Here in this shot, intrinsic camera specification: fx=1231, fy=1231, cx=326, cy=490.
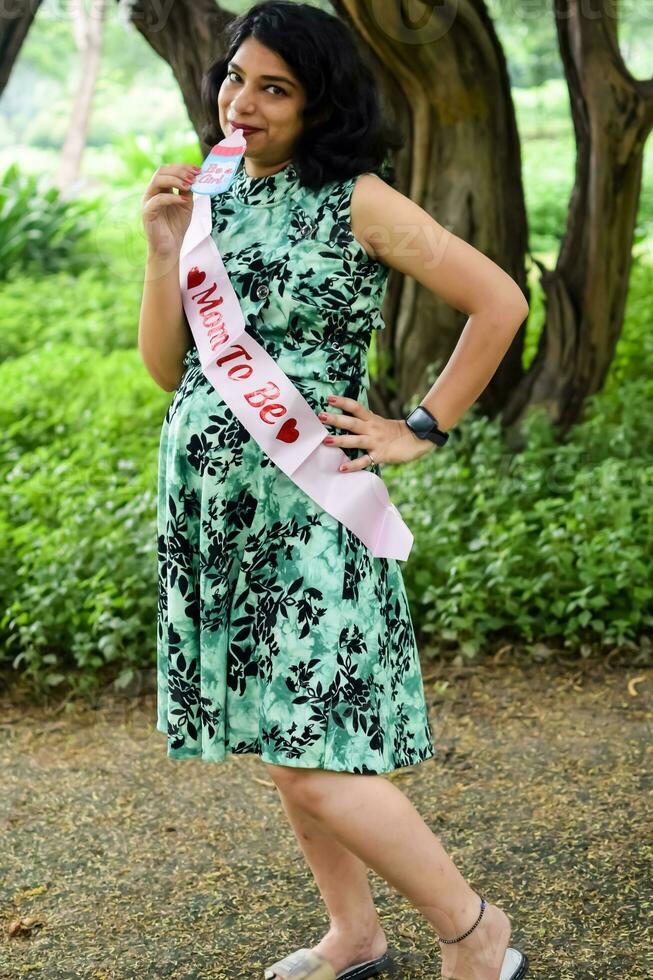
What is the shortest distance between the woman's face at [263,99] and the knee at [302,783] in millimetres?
995

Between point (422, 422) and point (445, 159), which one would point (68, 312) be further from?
point (422, 422)

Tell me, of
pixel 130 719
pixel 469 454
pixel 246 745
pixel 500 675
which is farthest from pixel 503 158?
pixel 246 745

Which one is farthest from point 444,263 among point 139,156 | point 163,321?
point 139,156

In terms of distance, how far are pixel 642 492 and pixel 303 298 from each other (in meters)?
2.39

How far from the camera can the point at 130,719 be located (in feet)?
12.0

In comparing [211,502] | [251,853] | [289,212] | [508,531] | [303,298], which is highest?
[289,212]

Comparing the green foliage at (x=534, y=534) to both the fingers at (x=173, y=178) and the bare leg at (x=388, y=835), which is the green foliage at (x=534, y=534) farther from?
the fingers at (x=173, y=178)

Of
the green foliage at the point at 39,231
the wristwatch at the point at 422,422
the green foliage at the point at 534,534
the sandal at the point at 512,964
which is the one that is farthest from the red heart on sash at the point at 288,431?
the green foliage at the point at 39,231

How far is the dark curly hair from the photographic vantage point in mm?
1954

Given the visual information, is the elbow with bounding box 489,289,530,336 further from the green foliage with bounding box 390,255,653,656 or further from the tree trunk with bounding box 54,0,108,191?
the tree trunk with bounding box 54,0,108,191

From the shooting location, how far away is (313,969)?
2254 mm

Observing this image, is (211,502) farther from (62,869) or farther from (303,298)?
(62,869)

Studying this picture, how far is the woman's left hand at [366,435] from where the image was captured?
6.51 feet

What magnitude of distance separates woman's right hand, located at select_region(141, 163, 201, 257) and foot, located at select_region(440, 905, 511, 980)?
126cm
